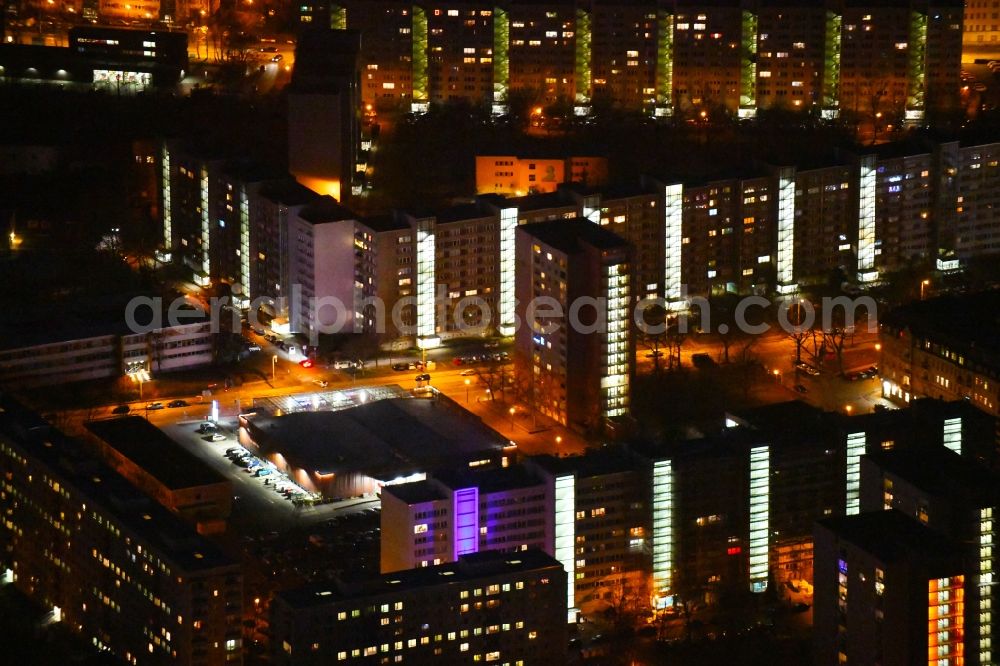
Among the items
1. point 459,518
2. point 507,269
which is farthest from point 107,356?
point 459,518

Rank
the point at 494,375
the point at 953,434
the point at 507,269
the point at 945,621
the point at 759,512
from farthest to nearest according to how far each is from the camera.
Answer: the point at 507,269 → the point at 494,375 → the point at 953,434 → the point at 759,512 → the point at 945,621

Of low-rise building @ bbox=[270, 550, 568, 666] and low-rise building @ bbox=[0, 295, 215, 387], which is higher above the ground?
low-rise building @ bbox=[0, 295, 215, 387]

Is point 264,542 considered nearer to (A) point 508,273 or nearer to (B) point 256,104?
(A) point 508,273

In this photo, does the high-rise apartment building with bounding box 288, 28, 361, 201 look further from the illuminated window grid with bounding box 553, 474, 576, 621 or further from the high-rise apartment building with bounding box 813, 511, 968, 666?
the high-rise apartment building with bounding box 813, 511, 968, 666

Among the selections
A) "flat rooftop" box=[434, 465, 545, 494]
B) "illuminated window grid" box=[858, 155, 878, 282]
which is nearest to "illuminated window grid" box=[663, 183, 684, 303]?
"illuminated window grid" box=[858, 155, 878, 282]

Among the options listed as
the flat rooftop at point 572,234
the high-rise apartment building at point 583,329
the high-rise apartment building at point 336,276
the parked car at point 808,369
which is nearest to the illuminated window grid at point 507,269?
the high-rise apartment building at point 336,276

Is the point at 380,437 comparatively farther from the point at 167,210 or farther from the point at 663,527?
the point at 167,210

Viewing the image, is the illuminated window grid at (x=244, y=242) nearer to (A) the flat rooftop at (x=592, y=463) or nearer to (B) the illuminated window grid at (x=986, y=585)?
(A) the flat rooftop at (x=592, y=463)
